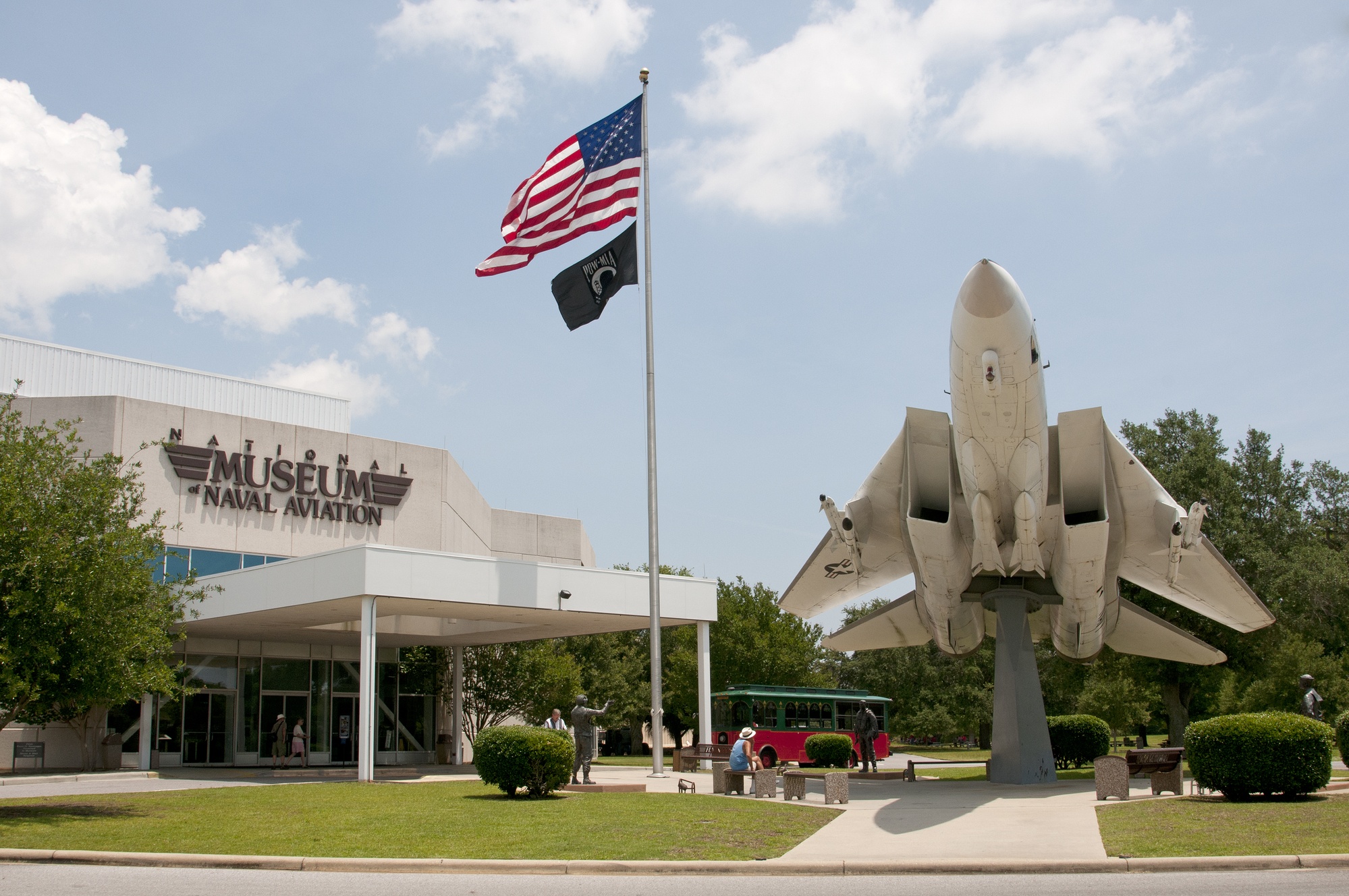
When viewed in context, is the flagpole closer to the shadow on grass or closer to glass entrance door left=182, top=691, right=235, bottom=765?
the shadow on grass

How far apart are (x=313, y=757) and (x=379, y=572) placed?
14.8 metres

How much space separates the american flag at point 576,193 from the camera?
23703 mm

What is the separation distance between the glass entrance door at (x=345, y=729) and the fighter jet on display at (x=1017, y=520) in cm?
1892

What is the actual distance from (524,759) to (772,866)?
7438 millimetres

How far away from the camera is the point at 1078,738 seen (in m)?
26.9

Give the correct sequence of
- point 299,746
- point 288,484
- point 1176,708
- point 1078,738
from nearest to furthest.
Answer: point 1078,738 → point 299,746 → point 288,484 → point 1176,708

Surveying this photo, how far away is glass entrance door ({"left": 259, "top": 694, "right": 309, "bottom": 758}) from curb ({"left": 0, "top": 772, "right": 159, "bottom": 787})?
6608 millimetres

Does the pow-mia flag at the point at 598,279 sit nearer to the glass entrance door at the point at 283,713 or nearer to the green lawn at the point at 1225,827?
the green lawn at the point at 1225,827

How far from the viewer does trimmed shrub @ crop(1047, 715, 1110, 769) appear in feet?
88.2

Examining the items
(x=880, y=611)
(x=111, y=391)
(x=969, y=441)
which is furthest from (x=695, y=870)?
(x=111, y=391)

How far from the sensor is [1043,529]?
759 inches

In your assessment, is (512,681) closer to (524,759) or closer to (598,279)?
(598,279)

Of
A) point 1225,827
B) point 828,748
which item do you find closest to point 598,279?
point 828,748

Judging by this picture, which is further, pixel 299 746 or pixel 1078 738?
pixel 299 746
